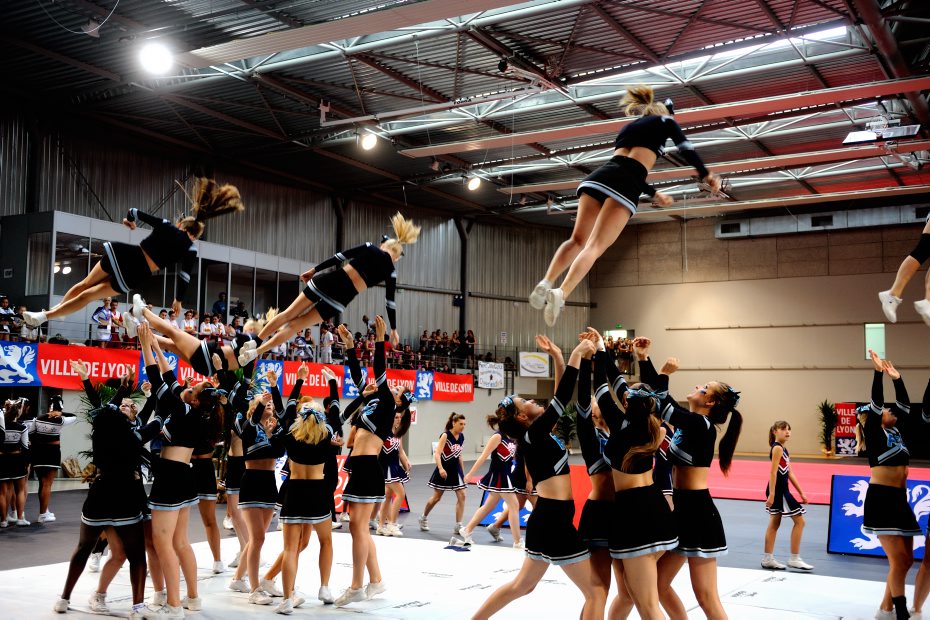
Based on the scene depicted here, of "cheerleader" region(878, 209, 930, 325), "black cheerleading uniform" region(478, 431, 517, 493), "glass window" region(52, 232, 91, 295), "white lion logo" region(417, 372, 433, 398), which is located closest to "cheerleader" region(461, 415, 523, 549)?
"black cheerleading uniform" region(478, 431, 517, 493)

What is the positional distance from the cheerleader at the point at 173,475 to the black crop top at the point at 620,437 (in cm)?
363

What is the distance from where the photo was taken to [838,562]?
389 inches

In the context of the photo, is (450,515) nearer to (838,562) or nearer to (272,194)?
(838,562)

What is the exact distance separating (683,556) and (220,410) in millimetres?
4150

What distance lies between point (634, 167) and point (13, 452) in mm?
10405

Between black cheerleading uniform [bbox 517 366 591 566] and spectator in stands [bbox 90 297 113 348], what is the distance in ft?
40.0

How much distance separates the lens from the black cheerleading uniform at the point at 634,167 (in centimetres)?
457

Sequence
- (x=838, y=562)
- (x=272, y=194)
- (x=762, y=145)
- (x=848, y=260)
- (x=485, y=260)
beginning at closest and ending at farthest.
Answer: (x=838, y=562) < (x=762, y=145) < (x=272, y=194) < (x=848, y=260) < (x=485, y=260)

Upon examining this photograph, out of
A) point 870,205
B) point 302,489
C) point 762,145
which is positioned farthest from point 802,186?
point 302,489

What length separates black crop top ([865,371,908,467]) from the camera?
7.02 metres

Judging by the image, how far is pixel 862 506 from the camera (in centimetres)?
1038

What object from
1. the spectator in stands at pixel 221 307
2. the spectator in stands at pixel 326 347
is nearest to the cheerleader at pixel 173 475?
the spectator in stands at pixel 221 307

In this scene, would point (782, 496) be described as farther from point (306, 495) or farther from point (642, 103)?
point (642, 103)

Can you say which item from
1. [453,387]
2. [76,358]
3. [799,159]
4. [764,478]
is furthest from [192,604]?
→ [799,159]
